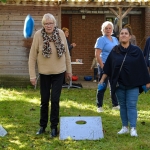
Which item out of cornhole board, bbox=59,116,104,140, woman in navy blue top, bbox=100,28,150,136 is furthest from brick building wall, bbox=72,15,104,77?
woman in navy blue top, bbox=100,28,150,136

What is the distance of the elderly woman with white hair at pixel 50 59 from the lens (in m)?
5.67

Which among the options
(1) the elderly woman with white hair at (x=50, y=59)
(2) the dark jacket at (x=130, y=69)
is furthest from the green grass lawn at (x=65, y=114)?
(2) the dark jacket at (x=130, y=69)

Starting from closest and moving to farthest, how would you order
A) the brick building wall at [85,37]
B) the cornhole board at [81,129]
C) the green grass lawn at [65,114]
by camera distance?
the green grass lawn at [65,114] < the cornhole board at [81,129] < the brick building wall at [85,37]

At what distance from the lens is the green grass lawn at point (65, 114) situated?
17.9ft

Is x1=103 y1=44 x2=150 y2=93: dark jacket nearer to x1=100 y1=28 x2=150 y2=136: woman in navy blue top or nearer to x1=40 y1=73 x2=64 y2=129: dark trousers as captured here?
x1=100 y1=28 x2=150 y2=136: woman in navy blue top

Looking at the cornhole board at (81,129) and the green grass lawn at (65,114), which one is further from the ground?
the cornhole board at (81,129)

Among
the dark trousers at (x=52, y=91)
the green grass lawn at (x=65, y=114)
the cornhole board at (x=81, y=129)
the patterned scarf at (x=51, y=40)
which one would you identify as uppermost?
the patterned scarf at (x=51, y=40)

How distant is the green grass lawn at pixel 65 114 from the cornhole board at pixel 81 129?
12 cm

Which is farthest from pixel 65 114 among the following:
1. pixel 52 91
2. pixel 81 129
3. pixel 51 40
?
pixel 51 40

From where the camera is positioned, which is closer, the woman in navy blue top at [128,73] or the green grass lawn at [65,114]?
the green grass lawn at [65,114]

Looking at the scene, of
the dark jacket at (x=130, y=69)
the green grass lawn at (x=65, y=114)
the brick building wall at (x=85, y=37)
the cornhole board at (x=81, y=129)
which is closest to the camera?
the green grass lawn at (x=65, y=114)

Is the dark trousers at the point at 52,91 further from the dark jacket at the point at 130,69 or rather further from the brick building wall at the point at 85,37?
the brick building wall at the point at 85,37

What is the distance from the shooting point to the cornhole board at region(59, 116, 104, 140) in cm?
575

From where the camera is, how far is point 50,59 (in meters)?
5.70
